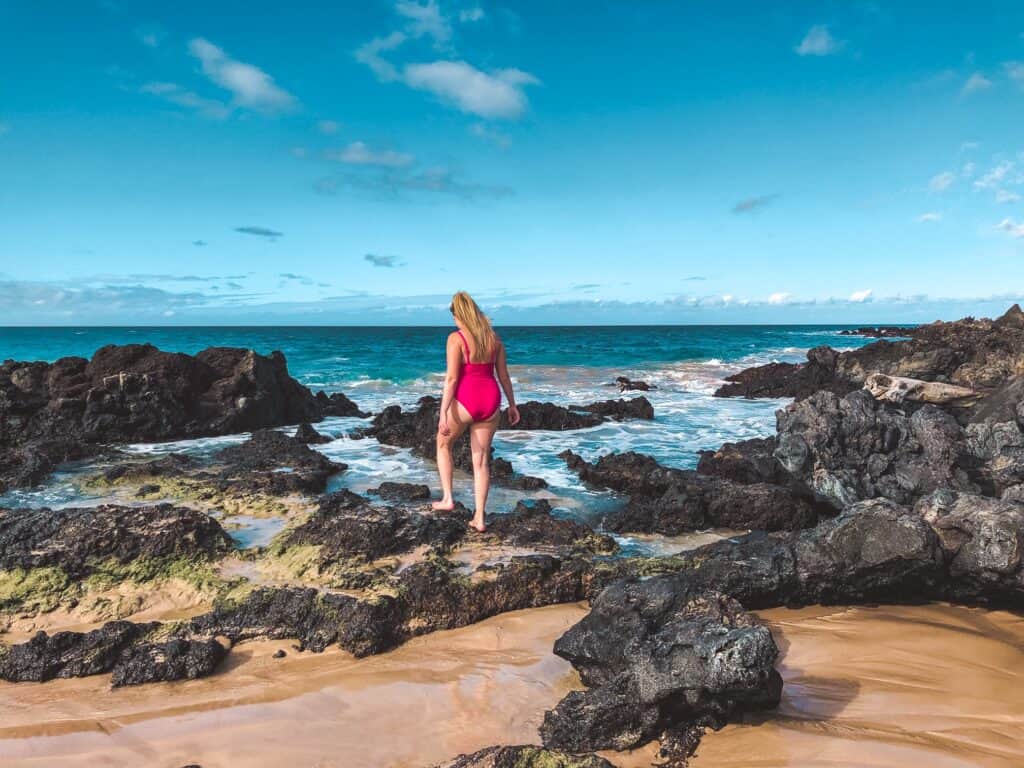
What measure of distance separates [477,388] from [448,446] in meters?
0.70

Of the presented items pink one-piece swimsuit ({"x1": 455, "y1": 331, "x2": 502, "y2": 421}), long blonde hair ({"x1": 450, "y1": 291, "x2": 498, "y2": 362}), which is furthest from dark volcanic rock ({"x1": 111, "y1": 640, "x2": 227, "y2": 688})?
long blonde hair ({"x1": 450, "y1": 291, "x2": 498, "y2": 362})

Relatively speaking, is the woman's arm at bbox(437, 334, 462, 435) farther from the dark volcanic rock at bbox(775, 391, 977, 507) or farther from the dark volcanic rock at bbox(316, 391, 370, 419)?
the dark volcanic rock at bbox(316, 391, 370, 419)

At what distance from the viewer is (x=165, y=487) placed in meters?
7.04

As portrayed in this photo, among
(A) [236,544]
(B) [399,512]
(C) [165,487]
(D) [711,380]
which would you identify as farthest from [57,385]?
(D) [711,380]

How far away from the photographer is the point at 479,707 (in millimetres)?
3262

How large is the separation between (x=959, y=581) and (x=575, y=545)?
2.71 metres

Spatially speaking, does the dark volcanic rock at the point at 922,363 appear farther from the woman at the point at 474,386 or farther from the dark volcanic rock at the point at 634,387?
the woman at the point at 474,386

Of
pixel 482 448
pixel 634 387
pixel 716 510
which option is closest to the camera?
pixel 482 448

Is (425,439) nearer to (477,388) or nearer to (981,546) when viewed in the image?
(477,388)

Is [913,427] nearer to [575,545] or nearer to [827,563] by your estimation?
[827,563]

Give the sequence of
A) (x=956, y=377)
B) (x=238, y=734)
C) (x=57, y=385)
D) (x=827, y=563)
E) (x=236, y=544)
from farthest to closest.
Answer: (x=956, y=377)
(x=57, y=385)
(x=236, y=544)
(x=827, y=563)
(x=238, y=734)

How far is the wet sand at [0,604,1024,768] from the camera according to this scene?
9.23ft

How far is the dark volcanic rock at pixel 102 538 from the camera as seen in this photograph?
4738mm

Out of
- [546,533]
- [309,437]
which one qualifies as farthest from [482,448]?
[309,437]
